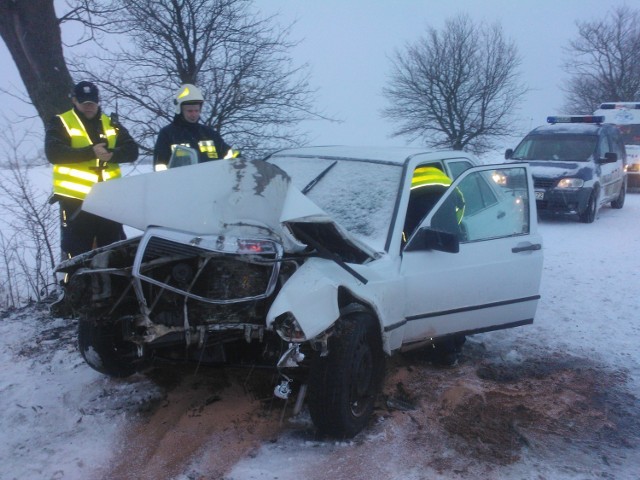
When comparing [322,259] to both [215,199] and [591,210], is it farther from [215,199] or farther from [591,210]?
[591,210]

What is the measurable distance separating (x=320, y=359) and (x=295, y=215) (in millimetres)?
804

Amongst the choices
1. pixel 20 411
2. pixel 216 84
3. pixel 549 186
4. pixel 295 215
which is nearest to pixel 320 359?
pixel 295 215

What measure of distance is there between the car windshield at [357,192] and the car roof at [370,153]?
58 millimetres

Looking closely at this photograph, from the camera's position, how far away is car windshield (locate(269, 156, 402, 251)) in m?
3.99

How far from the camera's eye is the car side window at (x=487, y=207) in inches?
169

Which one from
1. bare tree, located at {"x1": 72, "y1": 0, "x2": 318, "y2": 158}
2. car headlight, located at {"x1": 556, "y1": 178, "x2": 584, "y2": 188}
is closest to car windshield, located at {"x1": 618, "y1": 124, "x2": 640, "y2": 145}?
car headlight, located at {"x1": 556, "y1": 178, "x2": 584, "y2": 188}

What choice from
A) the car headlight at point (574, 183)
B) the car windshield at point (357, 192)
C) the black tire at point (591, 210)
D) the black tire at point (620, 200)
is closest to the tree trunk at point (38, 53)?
the car windshield at point (357, 192)

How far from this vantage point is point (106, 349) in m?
3.98

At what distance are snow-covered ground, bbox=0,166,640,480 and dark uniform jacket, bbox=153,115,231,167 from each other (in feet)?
5.88

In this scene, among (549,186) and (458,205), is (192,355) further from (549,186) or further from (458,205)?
(549,186)

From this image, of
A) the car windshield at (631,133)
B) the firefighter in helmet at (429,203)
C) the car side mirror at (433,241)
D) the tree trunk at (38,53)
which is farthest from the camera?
the car windshield at (631,133)

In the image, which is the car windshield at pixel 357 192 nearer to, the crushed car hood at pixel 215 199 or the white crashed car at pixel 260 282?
the white crashed car at pixel 260 282

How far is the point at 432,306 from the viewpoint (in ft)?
13.3

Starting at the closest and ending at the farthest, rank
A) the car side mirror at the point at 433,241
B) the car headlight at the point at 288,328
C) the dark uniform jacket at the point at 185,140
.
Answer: the car headlight at the point at 288,328, the car side mirror at the point at 433,241, the dark uniform jacket at the point at 185,140
